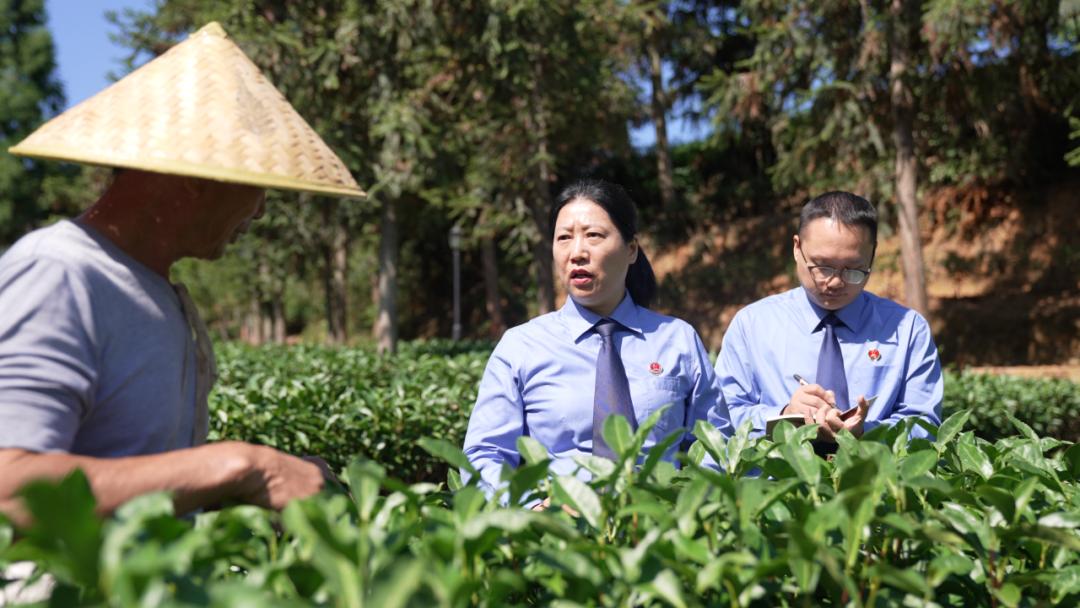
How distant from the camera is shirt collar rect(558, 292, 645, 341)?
118 inches

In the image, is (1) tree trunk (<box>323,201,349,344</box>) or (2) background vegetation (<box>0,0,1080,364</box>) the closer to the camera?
(2) background vegetation (<box>0,0,1080,364</box>)

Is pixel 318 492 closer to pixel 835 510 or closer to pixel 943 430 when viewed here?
pixel 835 510

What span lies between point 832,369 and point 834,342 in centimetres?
11

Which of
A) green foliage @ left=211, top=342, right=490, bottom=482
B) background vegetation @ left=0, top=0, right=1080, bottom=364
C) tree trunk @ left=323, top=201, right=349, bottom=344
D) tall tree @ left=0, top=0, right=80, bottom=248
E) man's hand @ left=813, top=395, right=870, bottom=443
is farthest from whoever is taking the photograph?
tall tree @ left=0, top=0, right=80, bottom=248

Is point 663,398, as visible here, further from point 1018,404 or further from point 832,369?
point 1018,404

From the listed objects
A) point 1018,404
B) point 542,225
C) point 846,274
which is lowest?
point 1018,404

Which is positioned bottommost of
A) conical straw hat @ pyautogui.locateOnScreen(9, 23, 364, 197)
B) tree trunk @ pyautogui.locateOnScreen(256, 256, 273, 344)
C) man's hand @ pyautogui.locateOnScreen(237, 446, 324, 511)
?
tree trunk @ pyautogui.locateOnScreen(256, 256, 273, 344)

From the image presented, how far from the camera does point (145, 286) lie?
5.41 feet

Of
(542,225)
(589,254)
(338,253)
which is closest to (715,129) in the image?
(542,225)

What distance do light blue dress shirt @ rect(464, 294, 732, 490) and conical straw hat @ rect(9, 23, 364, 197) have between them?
1193 mm

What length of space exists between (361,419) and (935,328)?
16843 mm

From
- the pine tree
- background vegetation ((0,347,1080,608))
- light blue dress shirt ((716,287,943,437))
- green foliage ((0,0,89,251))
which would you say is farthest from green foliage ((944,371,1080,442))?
the pine tree

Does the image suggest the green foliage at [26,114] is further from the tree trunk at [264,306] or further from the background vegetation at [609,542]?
the background vegetation at [609,542]

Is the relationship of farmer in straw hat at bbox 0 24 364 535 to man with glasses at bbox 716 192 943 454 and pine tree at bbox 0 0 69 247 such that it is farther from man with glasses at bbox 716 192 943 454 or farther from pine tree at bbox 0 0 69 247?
pine tree at bbox 0 0 69 247
